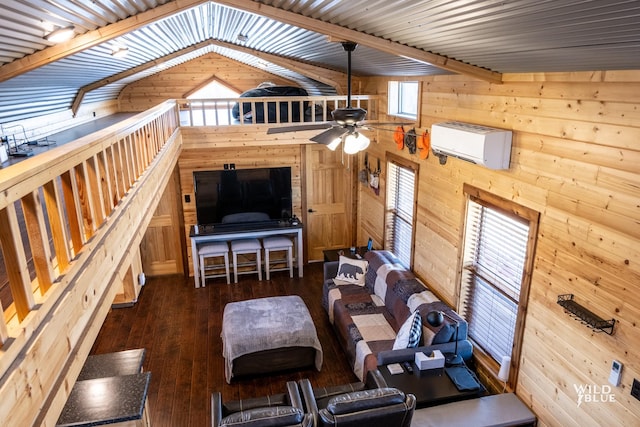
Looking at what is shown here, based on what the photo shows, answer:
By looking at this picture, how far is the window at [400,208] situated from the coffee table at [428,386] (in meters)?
2.04

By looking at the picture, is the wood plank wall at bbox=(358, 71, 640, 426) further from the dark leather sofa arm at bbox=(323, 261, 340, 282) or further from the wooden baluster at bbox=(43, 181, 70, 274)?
the wooden baluster at bbox=(43, 181, 70, 274)

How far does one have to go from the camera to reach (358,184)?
8055 mm

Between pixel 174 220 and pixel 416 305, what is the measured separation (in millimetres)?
4582

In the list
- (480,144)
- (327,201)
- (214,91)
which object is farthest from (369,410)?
(214,91)

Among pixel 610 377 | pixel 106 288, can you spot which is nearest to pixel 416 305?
pixel 610 377

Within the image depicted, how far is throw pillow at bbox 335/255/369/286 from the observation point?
6.30 m

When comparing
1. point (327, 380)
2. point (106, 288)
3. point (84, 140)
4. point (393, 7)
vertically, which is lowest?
point (327, 380)

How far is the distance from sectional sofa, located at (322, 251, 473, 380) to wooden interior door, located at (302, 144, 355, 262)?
166 cm

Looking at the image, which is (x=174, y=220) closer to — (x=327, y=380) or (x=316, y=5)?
(x=327, y=380)

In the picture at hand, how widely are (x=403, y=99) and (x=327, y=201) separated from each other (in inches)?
101

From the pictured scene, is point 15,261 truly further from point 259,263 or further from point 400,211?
point 259,263

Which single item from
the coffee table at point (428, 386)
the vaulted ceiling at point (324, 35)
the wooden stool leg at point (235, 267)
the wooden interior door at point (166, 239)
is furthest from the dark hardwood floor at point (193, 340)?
the vaulted ceiling at point (324, 35)

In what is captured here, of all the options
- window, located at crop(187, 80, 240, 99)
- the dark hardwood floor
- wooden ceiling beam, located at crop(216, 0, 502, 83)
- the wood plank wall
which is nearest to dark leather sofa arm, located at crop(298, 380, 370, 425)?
the dark hardwood floor

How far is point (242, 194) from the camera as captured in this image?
25.1ft
